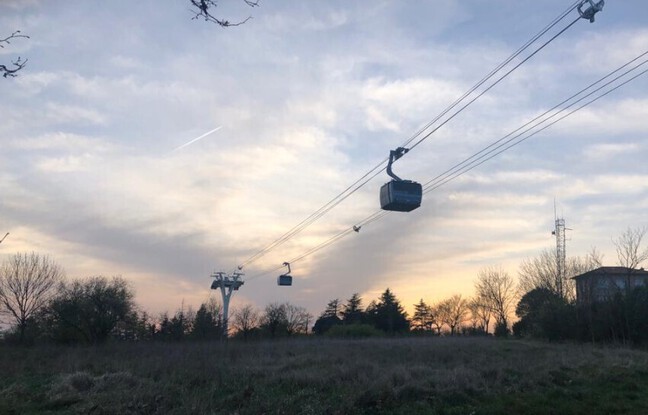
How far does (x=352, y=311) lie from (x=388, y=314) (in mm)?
10338

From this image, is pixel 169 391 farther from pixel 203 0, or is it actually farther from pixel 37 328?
pixel 37 328

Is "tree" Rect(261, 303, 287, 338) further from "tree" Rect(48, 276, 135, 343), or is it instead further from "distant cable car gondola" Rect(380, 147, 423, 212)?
"distant cable car gondola" Rect(380, 147, 423, 212)

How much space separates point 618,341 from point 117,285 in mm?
52708

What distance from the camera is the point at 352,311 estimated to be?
9825 centimetres

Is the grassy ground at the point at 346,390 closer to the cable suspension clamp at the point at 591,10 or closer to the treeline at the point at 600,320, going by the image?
the cable suspension clamp at the point at 591,10

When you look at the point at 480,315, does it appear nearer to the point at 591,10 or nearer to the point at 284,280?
the point at 284,280

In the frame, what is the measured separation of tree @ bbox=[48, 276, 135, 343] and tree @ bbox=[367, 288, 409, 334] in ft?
134

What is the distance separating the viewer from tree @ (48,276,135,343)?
6066 cm

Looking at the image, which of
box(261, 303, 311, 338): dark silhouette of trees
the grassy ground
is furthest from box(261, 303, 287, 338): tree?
the grassy ground

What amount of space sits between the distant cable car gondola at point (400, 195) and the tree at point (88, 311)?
53.2 metres

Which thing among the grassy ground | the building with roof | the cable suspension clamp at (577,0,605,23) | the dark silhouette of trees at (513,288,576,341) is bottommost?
the grassy ground

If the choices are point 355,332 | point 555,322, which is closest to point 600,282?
point 555,322

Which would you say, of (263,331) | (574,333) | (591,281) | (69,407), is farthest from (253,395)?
(263,331)

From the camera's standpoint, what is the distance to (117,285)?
65625 mm
